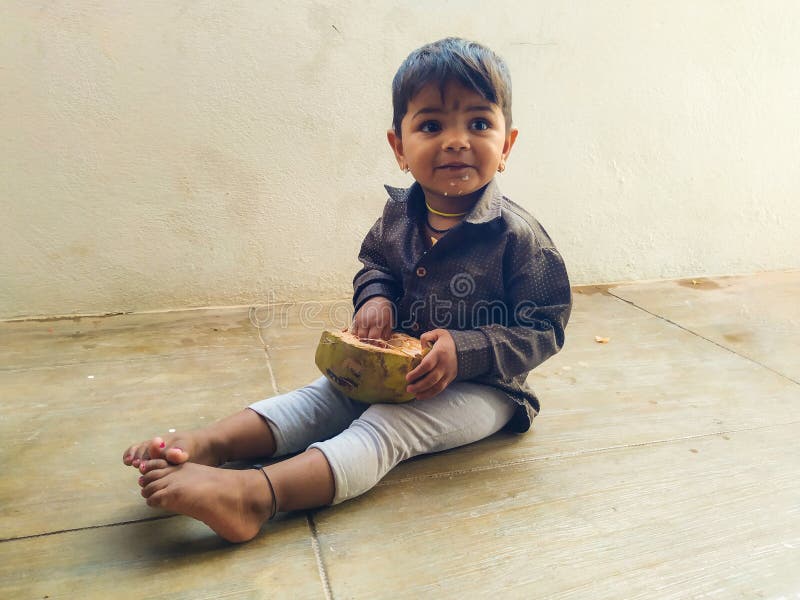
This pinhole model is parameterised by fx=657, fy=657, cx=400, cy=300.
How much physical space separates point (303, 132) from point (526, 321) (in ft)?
4.03

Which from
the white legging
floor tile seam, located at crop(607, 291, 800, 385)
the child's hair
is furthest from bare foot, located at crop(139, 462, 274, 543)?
floor tile seam, located at crop(607, 291, 800, 385)

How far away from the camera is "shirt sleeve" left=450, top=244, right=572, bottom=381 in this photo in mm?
1173

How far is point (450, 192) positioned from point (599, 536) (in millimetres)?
641

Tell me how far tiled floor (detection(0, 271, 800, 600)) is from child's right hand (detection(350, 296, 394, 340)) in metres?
0.26

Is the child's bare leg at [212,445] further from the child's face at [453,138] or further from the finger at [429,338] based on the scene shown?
the child's face at [453,138]

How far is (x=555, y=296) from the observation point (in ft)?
4.00

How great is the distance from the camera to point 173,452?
3.31ft

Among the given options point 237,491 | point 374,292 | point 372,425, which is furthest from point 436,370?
point 237,491

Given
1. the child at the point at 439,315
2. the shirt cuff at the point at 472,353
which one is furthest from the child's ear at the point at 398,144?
the shirt cuff at the point at 472,353

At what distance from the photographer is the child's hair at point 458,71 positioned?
1.13 meters

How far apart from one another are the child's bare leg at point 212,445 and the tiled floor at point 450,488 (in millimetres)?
109

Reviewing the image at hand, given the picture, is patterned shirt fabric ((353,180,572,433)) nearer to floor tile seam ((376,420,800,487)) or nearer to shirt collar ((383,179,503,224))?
shirt collar ((383,179,503,224))

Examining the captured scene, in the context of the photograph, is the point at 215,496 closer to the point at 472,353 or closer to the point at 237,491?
the point at 237,491

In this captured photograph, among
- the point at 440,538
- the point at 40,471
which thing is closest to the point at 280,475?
the point at 440,538
